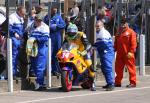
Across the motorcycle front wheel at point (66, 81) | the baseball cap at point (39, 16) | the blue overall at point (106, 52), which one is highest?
the baseball cap at point (39, 16)

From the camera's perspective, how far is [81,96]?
13625mm

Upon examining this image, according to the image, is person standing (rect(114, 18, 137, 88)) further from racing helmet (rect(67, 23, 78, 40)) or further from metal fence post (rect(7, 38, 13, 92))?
metal fence post (rect(7, 38, 13, 92))

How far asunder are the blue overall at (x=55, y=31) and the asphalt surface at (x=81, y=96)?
4.74ft

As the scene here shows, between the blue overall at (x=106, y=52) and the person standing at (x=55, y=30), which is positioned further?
the person standing at (x=55, y=30)

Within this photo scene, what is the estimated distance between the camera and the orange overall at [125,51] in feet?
50.7

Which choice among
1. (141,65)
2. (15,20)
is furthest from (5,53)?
(141,65)

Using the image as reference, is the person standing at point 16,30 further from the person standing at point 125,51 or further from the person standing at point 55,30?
the person standing at point 125,51

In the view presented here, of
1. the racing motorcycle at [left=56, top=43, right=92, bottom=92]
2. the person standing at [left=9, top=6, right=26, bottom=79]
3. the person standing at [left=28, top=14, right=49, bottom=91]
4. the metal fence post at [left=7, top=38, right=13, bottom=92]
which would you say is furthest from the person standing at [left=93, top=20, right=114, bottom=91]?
the metal fence post at [left=7, top=38, right=13, bottom=92]

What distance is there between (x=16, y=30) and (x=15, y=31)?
0.04 m

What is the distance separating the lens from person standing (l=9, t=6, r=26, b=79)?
14789 mm

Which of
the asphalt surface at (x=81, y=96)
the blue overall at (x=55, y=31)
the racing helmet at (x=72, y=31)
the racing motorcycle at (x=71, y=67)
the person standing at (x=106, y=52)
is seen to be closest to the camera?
the asphalt surface at (x=81, y=96)

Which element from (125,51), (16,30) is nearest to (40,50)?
(16,30)

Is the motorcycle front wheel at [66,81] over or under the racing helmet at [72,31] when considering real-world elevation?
under

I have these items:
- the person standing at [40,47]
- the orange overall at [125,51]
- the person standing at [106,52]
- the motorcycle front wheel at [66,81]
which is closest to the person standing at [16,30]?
the person standing at [40,47]
